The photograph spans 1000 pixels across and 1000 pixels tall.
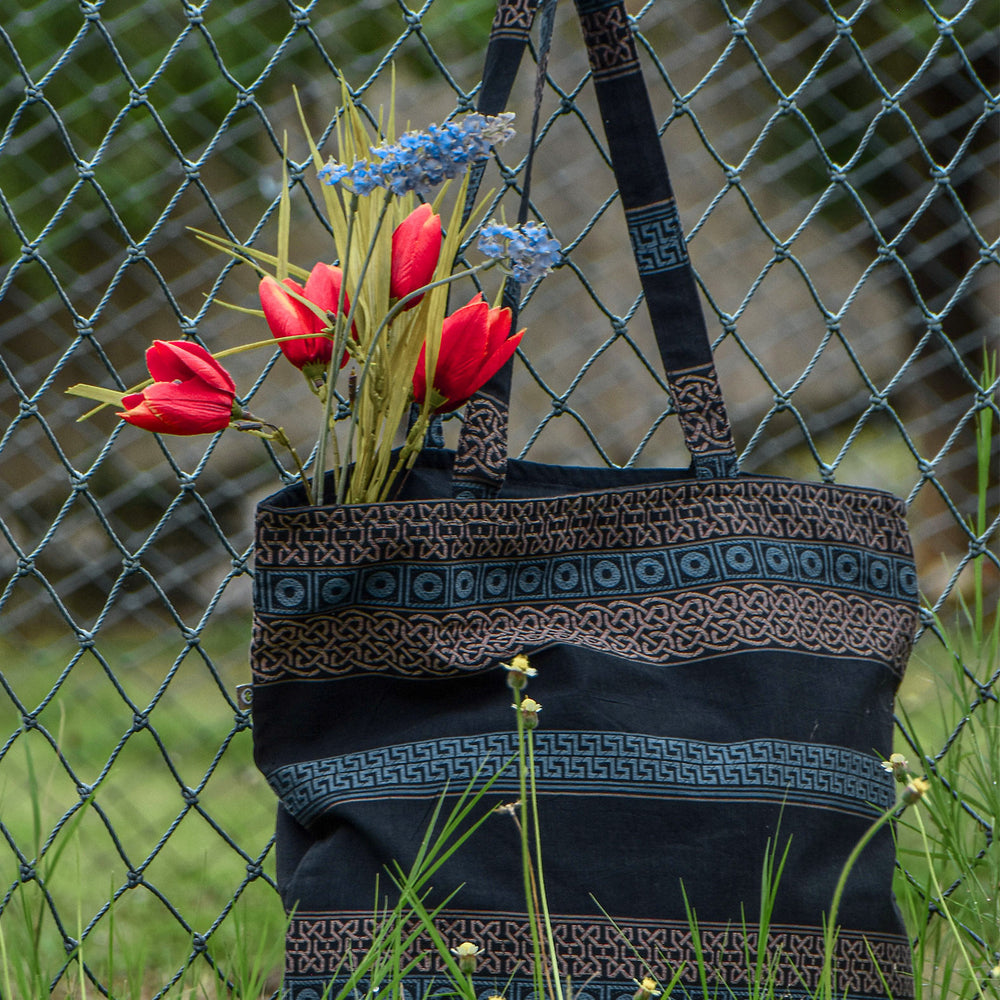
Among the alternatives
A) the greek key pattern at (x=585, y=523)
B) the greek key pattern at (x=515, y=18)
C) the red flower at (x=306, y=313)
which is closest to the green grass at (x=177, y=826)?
the greek key pattern at (x=585, y=523)

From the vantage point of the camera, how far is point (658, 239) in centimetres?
89

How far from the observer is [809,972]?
30.5 inches

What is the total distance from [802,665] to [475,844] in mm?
288

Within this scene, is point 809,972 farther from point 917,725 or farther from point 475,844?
point 917,725

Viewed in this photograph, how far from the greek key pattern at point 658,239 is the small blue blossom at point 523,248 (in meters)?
0.18

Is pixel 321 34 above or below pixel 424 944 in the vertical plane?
above

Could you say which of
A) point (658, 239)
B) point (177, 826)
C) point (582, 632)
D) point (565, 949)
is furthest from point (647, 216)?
point (177, 826)

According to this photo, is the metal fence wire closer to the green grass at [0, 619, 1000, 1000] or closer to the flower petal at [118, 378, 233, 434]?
the green grass at [0, 619, 1000, 1000]

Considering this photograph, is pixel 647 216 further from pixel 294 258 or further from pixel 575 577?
pixel 294 258

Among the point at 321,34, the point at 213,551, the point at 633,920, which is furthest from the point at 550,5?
the point at 213,551

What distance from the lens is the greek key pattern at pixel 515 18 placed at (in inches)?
33.9

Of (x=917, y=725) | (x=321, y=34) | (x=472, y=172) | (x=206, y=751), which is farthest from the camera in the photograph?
(x=206, y=751)

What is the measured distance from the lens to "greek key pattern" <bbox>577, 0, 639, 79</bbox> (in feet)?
2.91

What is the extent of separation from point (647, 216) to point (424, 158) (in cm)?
26
